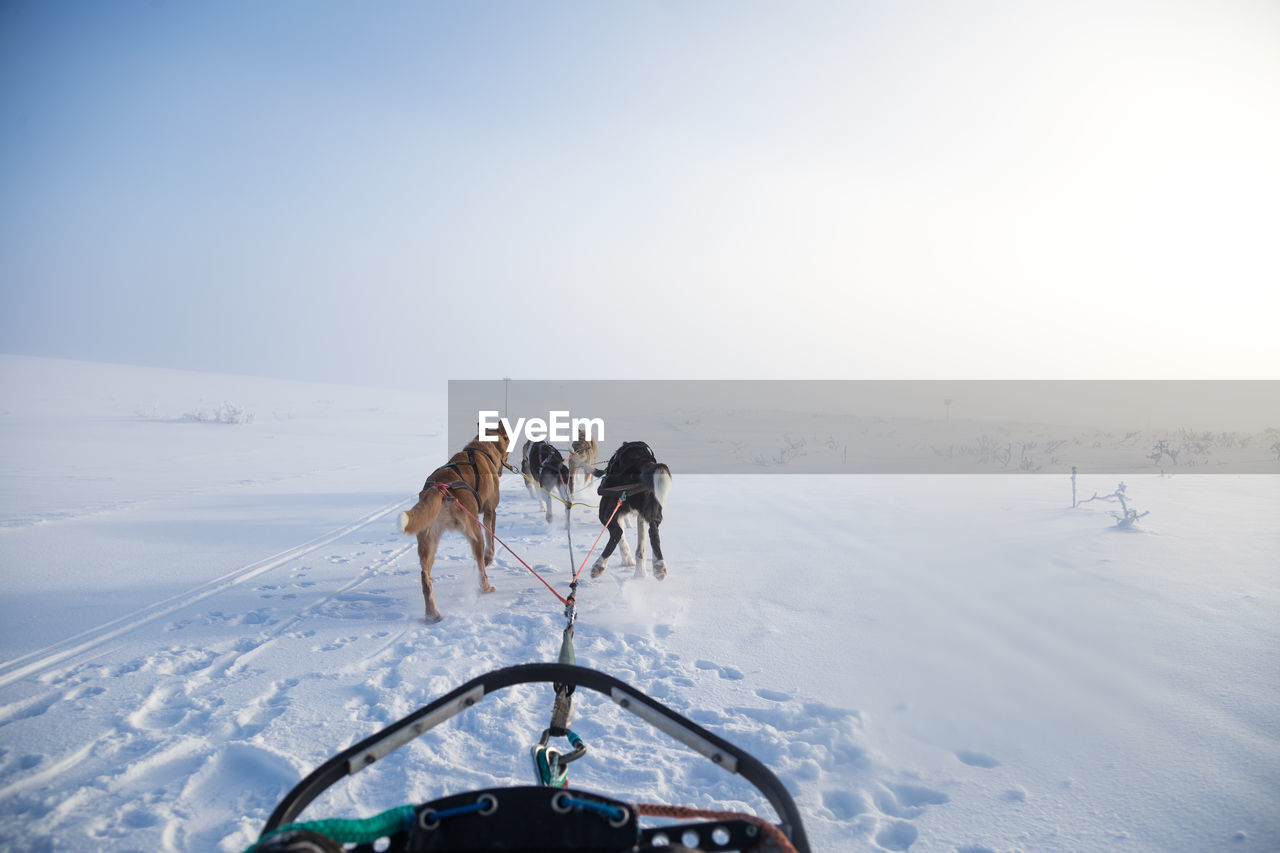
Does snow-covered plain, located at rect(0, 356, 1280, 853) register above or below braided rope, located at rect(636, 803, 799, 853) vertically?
below

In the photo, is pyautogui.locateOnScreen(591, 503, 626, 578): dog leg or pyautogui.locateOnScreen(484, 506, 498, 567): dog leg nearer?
pyautogui.locateOnScreen(591, 503, 626, 578): dog leg

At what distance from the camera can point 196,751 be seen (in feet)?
9.04

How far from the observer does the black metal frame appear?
98cm

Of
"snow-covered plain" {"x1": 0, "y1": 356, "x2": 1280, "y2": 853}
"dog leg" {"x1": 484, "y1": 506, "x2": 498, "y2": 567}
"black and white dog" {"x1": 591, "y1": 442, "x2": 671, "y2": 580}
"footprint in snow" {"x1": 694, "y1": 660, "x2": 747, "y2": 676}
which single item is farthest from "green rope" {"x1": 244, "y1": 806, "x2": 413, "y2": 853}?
"dog leg" {"x1": 484, "y1": 506, "x2": 498, "y2": 567}

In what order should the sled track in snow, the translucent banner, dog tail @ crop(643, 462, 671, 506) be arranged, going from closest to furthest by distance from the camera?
the sled track in snow < dog tail @ crop(643, 462, 671, 506) < the translucent banner

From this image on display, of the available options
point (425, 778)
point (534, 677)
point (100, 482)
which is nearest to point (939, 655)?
point (425, 778)

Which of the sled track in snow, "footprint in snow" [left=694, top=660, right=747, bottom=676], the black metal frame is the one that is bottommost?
the sled track in snow

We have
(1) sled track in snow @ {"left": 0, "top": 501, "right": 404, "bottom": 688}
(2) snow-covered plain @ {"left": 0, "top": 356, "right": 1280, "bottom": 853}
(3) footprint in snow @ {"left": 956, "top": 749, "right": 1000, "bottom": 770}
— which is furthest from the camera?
(1) sled track in snow @ {"left": 0, "top": 501, "right": 404, "bottom": 688}

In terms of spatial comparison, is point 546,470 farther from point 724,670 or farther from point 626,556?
point 724,670

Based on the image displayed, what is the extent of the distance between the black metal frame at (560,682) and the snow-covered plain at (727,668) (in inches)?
58.2

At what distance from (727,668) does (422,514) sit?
246cm

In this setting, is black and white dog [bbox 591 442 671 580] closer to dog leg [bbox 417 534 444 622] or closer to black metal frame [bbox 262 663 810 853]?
dog leg [bbox 417 534 444 622]

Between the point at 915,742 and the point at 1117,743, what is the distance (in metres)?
0.88

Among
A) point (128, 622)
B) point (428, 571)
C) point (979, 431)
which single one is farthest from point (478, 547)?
point (979, 431)
